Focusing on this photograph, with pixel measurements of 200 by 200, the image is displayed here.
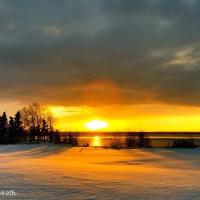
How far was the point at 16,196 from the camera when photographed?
1135 centimetres

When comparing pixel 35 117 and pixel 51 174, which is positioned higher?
pixel 35 117

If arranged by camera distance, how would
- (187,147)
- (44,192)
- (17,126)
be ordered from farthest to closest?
(17,126) → (187,147) → (44,192)

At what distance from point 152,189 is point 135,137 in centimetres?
4480

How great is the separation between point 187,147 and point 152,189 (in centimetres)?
3965

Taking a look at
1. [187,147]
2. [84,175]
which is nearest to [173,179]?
[84,175]

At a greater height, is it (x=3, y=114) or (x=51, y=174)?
(x=3, y=114)

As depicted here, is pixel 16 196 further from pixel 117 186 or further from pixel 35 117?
pixel 35 117

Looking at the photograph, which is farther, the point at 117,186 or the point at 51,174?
the point at 51,174

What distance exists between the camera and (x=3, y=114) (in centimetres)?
8081

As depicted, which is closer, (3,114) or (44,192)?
(44,192)

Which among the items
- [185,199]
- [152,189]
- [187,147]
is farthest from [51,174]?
[187,147]

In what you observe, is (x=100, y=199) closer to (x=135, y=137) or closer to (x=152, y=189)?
(x=152, y=189)

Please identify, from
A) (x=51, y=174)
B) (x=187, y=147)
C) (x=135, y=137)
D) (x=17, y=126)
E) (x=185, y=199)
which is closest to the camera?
(x=185, y=199)

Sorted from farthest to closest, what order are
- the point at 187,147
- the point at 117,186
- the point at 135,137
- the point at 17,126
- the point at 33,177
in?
the point at 17,126 < the point at 135,137 < the point at 187,147 < the point at 33,177 < the point at 117,186
